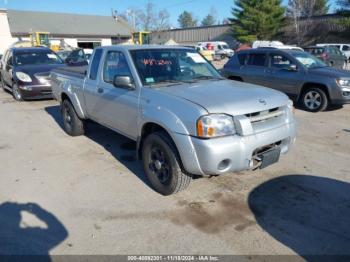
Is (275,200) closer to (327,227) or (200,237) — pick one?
(327,227)

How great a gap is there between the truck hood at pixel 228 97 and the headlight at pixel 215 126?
70 millimetres

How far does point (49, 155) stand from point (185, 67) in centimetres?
283

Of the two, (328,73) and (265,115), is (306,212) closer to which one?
(265,115)

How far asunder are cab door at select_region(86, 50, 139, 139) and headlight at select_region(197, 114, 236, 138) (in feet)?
3.79

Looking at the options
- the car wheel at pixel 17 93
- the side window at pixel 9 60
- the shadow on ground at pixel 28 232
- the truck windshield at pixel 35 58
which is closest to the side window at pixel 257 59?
the truck windshield at pixel 35 58

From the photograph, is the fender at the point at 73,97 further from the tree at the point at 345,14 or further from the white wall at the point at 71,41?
the white wall at the point at 71,41

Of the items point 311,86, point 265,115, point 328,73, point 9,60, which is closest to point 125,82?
point 265,115

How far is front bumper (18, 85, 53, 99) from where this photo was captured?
31.7ft

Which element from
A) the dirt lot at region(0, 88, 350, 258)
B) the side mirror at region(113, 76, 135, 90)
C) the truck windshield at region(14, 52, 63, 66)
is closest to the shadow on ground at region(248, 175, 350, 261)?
the dirt lot at region(0, 88, 350, 258)

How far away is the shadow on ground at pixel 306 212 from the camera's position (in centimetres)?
299

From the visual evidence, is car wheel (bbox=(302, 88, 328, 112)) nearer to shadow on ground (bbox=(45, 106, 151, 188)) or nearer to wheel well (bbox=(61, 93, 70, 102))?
shadow on ground (bbox=(45, 106, 151, 188))

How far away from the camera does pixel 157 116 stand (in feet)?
12.0

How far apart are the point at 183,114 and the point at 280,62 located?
6633mm

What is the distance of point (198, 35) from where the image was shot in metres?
61.3
